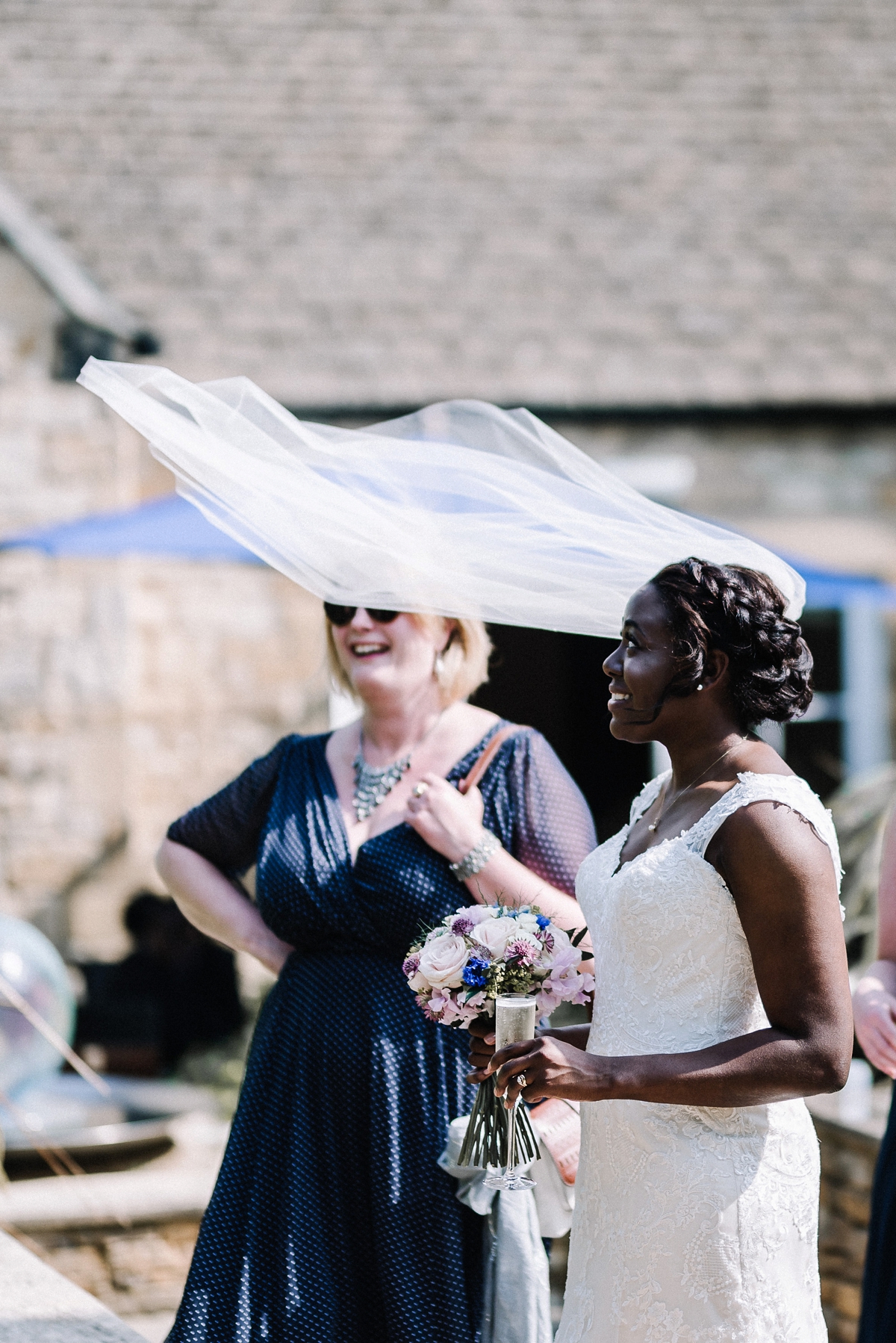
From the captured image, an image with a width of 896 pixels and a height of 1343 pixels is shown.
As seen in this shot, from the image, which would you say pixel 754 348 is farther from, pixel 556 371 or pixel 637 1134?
pixel 637 1134

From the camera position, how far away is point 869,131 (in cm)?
1015

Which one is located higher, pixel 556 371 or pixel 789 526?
pixel 556 371

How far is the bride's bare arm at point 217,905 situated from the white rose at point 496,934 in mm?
869

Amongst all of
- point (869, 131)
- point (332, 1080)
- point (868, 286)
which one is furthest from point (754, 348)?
point (332, 1080)

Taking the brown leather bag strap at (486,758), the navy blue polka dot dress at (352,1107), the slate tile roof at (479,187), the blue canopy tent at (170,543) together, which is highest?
the slate tile roof at (479,187)

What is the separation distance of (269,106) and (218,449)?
7366mm

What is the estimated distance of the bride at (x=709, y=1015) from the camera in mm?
2174

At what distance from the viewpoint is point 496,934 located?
254 cm

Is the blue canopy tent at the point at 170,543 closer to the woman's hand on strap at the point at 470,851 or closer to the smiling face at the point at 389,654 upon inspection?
the smiling face at the point at 389,654

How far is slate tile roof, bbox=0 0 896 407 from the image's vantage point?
344 inches

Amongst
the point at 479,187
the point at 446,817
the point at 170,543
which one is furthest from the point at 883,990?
the point at 479,187

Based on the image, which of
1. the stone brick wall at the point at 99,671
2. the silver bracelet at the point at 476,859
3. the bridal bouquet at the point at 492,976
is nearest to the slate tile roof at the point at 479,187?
the stone brick wall at the point at 99,671

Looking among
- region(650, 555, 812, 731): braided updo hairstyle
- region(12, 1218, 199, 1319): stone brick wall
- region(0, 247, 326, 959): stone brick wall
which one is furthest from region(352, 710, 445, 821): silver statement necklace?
region(0, 247, 326, 959): stone brick wall

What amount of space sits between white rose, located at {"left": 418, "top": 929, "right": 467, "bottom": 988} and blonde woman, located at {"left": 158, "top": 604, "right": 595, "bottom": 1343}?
45 cm
